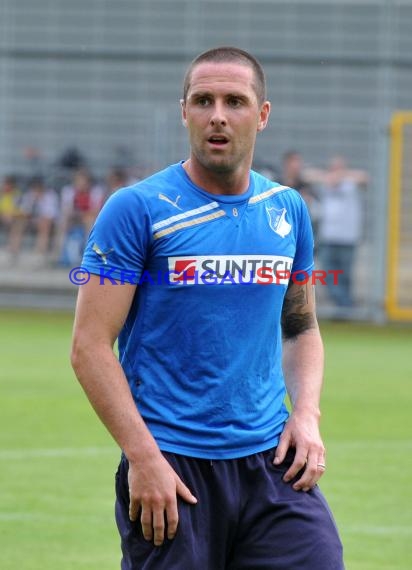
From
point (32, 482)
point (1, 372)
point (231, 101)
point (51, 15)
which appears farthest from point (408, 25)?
point (231, 101)

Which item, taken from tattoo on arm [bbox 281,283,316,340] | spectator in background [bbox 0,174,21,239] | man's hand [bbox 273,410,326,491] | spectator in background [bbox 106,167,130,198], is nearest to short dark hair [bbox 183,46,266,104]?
tattoo on arm [bbox 281,283,316,340]

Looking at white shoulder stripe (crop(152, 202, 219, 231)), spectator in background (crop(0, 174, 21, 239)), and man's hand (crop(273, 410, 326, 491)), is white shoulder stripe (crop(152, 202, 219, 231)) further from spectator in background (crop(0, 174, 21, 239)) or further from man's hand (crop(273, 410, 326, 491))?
spectator in background (crop(0, 174, 21, 239))

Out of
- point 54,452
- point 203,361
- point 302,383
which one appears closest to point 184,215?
point 203,361

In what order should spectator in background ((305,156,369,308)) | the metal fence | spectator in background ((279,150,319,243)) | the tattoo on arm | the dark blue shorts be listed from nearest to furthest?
the dark blue shorts → the tattoo on arm → spectator in background ((279,150,319,243)) → spectator in background ((305,156,369,308)) → the metal fence

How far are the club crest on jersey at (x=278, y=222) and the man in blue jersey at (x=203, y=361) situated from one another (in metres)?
0.02

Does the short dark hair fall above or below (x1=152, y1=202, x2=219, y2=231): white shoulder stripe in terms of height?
above

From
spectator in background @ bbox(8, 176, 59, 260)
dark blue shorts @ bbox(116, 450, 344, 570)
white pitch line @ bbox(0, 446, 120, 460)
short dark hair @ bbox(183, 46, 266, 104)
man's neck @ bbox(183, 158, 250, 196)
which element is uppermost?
short dark hair @ bbox(183, 46, 266, 104)

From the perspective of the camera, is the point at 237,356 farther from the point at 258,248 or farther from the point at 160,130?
the point at 160,130

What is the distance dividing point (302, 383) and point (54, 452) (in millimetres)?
5215

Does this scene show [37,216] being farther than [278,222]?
Yes

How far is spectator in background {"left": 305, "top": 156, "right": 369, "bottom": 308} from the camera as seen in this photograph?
65.3ft

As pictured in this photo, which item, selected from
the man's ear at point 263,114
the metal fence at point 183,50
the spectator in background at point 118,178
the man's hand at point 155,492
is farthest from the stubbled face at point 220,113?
the metal fence at point 183,50

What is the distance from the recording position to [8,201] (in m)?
21.6

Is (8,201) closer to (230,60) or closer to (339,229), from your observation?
(339,229)
